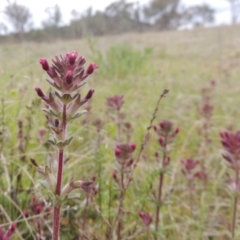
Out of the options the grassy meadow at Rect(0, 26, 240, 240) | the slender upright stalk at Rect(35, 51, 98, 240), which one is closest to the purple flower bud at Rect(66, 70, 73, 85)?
the slender upright stalk at Rect(35, 51, 98, 240)

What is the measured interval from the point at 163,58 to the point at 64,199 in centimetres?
830

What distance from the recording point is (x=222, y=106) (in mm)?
3955

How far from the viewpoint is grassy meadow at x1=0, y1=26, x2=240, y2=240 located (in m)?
1.53

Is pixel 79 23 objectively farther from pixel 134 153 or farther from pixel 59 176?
pixel 59 176

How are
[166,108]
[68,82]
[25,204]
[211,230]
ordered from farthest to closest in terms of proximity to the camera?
[166,108], [211,230], [25,204], [68,82]

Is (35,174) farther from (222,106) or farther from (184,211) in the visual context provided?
(222,106)

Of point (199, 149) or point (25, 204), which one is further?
point (199, 149)

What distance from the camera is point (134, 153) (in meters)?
2.40

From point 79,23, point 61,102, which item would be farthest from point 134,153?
point 79,23

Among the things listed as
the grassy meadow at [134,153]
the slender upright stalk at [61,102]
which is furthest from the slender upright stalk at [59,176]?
the grassy meadow at [134,153]

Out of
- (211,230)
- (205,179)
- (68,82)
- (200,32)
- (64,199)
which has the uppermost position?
(200,32)

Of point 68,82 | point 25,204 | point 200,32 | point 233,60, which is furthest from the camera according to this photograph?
point 200,32

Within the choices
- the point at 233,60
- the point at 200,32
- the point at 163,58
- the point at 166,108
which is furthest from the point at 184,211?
the point at 200,32

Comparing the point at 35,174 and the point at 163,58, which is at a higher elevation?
the point at 163,58
